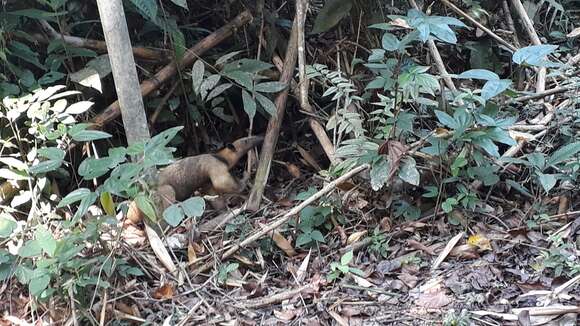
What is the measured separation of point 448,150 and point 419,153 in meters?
0.15

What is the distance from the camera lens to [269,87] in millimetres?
3553

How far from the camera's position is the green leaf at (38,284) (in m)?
2.39

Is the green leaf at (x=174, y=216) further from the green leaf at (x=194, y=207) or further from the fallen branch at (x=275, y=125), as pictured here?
the fallen branch at (x=275, y=125)

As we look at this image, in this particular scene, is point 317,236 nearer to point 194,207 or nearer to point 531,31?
point 194,207

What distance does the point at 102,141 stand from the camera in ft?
12.1

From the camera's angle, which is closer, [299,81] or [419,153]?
[419,153]

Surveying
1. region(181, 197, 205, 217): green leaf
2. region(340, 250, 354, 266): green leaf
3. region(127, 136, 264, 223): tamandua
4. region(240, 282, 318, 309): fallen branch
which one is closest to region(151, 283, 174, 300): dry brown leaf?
region(240, 282, 318, 309): fallen branch

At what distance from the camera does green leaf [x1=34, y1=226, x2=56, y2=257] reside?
243cm

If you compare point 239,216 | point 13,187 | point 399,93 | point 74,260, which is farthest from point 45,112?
point 399,93

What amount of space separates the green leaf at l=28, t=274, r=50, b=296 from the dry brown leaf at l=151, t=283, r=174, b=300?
1.63 feet

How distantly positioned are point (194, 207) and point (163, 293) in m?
0.50

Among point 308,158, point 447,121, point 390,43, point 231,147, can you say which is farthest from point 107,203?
point 447,121

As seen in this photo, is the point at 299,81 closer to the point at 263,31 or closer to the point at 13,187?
the point at 263,31

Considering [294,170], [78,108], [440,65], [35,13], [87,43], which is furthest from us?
[294,170]
